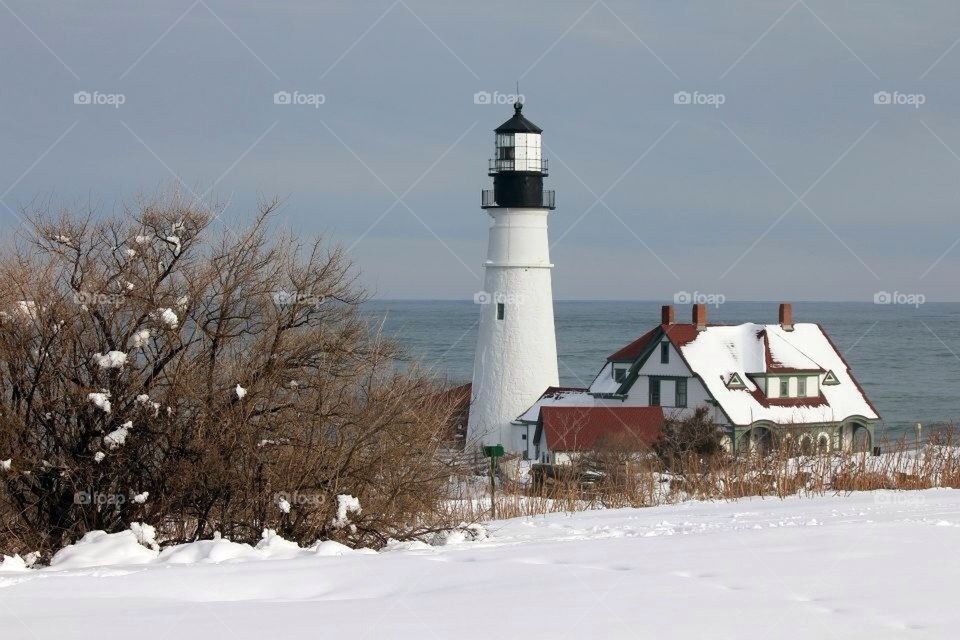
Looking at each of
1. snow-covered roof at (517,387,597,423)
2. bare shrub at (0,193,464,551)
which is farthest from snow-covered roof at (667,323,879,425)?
bare shrub at (0,193,464,551)

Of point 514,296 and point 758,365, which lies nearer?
point 514,296

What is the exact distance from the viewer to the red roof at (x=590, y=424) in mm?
35938

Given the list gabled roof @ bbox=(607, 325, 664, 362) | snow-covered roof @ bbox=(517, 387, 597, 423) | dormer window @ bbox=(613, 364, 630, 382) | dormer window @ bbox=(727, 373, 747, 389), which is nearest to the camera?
snow-covered roof @ bbox=(517, 387, 597, 423)

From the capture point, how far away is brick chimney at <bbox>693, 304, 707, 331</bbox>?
3981 centimetres

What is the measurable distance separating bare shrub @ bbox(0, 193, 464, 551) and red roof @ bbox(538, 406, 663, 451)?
23.8 m

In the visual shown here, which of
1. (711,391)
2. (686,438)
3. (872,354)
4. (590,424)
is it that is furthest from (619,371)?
(872,354)

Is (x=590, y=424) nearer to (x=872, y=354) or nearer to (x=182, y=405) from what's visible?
(x=182, y=405)

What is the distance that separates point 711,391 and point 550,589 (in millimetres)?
31536

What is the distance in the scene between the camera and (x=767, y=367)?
3928 cm

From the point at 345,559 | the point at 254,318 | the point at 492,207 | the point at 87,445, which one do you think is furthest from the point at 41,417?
the point at 492,207

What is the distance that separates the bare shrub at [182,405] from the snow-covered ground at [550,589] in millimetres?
1195

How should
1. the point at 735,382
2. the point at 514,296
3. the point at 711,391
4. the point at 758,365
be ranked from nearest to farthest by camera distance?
the point at 514,296 → the point at 711,391 → the point at 735,382 → the point at 758,365

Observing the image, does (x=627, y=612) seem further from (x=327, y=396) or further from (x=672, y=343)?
(x=672, y=343)

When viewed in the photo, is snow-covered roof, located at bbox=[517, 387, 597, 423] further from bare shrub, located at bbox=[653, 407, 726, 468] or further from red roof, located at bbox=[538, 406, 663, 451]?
bare shrub, located at bbox=[653, 407, 726, 468]
